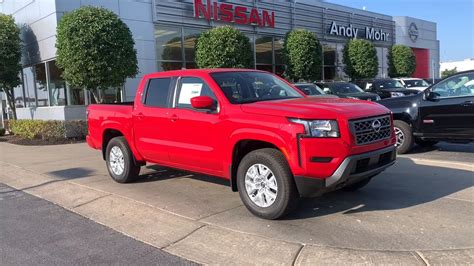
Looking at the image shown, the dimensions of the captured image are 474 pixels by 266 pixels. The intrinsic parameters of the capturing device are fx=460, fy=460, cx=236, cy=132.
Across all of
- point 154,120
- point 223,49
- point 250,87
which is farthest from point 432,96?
point 223,49

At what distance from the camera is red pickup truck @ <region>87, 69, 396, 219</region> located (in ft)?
16.0

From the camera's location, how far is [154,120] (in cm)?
671

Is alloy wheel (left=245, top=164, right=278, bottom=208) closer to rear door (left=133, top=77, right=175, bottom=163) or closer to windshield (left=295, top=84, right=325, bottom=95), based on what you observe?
rear door (left=133, top=77, right=175, bottom=163)

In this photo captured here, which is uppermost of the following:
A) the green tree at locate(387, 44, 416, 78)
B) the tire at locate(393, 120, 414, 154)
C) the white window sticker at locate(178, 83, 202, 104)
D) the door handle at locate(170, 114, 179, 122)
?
the green tree at locate(387, 44, 416, 78)

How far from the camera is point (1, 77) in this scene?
1755 cm

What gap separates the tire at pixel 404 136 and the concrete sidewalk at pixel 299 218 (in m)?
0.92

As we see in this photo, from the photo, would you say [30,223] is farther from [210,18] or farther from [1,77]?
[210,18]

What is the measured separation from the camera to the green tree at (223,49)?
1845 cm

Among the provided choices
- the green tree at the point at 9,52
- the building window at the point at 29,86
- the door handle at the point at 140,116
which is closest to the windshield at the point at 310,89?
the door handle at the point at 140,116

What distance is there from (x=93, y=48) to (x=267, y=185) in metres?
10.7

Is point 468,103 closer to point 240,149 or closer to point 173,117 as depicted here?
point 240,149

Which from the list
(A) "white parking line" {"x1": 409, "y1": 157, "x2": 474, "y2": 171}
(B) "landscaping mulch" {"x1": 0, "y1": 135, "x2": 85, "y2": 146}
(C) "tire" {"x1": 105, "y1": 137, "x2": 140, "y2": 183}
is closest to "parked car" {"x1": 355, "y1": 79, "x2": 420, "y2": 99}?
(A) "white parking line" {"x1": 409, "y1": 157, "x2": 474, "y2": 171}

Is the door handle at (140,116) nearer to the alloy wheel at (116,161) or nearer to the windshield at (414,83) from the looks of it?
the alloy wheel at (116,161)

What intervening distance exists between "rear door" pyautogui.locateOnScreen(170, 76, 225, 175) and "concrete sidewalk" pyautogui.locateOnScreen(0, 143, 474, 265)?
0.58 m
